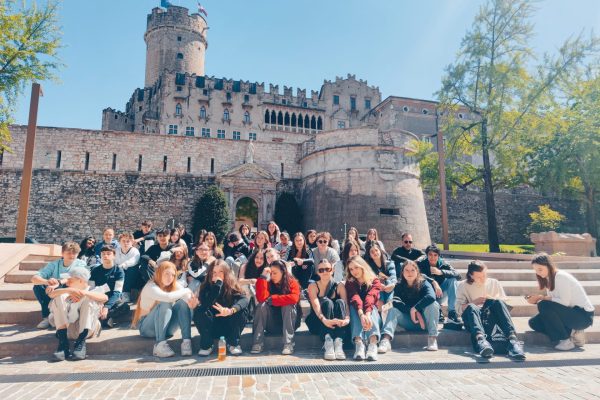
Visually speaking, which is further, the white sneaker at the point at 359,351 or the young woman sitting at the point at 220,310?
the young woman sitting at the point at 220,310

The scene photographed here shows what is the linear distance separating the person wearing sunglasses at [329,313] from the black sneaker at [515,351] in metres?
2.29

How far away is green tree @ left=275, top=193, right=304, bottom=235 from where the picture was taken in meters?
22.7

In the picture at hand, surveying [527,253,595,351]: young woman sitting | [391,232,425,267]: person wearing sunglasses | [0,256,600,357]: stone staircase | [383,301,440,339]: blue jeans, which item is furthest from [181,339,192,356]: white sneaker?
[527,253,595,351]: young woman sitting

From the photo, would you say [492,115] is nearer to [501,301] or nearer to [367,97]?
[501,301]

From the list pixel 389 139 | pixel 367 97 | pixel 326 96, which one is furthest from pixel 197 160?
pixel 367 97

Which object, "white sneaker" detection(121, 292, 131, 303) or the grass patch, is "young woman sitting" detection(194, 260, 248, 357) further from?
the grass patch

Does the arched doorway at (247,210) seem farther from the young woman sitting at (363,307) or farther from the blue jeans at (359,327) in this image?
the blue jeans at (359,327)

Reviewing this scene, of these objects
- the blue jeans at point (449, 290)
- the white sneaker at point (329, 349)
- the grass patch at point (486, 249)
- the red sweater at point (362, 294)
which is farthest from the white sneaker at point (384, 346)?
the grass patch at point (486, 249)

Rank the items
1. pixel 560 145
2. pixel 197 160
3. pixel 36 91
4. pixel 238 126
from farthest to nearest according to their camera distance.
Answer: pixel 238 126 < pixel 197 160 < pixel 560 145 < pixel 36 91

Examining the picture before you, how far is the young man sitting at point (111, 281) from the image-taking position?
5.74 metres

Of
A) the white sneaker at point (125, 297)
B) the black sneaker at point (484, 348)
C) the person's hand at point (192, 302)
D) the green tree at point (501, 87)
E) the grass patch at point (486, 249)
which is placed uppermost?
the green tree at point (501, 87)

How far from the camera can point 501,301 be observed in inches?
212

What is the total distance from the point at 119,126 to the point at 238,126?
17408 mm

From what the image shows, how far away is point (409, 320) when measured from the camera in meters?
5.70
